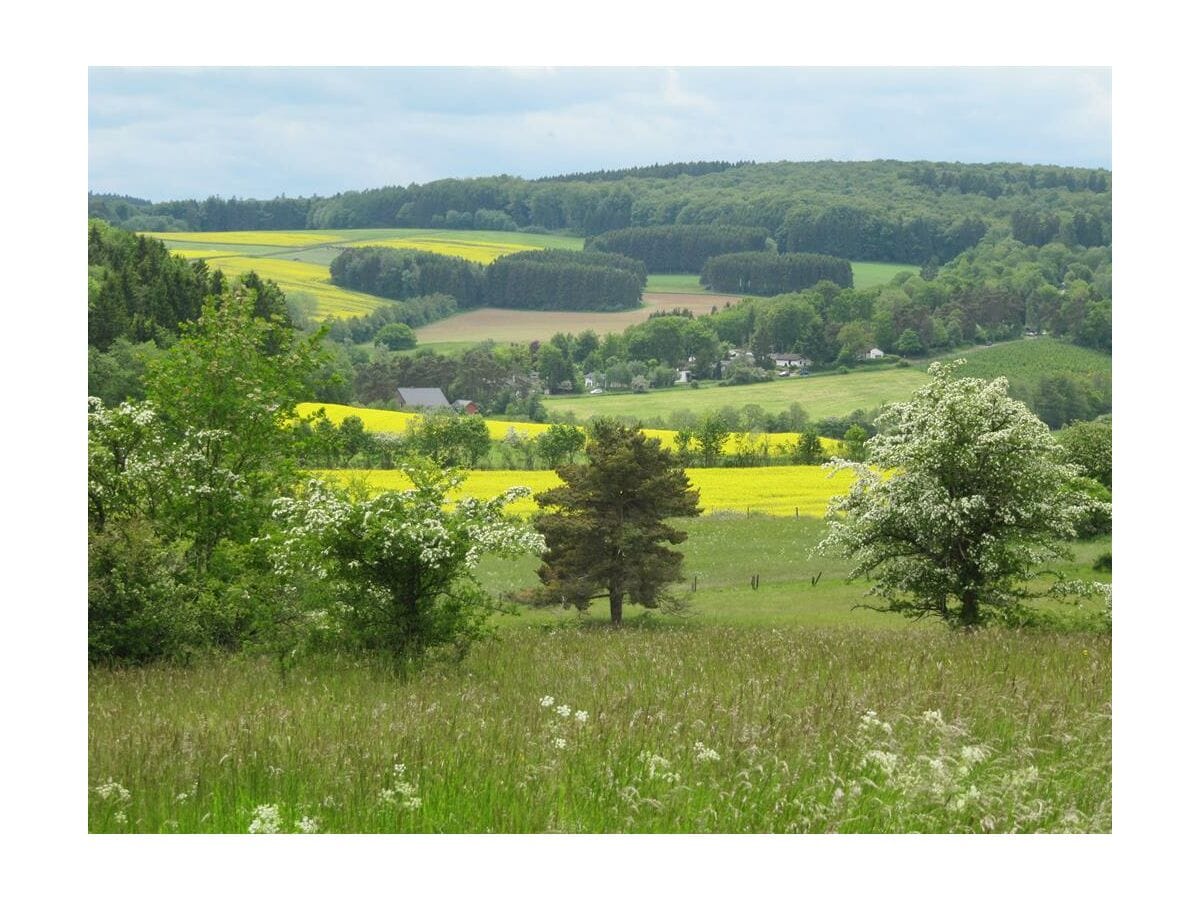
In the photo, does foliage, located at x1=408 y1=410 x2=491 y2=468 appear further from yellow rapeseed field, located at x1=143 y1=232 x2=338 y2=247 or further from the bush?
the bush

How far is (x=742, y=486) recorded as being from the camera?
137 ft

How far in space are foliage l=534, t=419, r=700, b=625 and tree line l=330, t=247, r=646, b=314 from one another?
68.1ft

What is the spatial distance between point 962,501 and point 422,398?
3465 cm

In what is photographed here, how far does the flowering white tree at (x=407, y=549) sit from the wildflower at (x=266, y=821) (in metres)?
3.95

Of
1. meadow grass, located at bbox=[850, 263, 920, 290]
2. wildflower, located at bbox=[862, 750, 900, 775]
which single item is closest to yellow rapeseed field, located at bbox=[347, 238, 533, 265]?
meadow grass, located at bbox=[850, 263, 920, 290]

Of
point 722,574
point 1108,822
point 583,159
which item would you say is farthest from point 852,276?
point 1108,822

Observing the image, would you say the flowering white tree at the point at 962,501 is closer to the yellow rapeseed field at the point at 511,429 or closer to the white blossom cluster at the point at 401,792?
the white blossom cluster at the point at 401,792

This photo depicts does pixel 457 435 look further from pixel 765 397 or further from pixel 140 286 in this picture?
pixel 140 286

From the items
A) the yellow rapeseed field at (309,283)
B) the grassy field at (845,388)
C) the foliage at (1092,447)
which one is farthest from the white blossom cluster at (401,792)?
the yellow rapeseed field at (309,283)

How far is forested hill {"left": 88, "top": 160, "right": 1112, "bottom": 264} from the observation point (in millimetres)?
34969

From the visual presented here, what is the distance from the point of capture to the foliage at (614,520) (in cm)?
2338

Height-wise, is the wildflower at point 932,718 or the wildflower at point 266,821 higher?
the wildflower at point 932,718

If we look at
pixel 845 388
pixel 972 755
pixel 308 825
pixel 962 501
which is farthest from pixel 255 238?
pixel 972 755

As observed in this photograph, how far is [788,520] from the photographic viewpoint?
37062 millimetres
